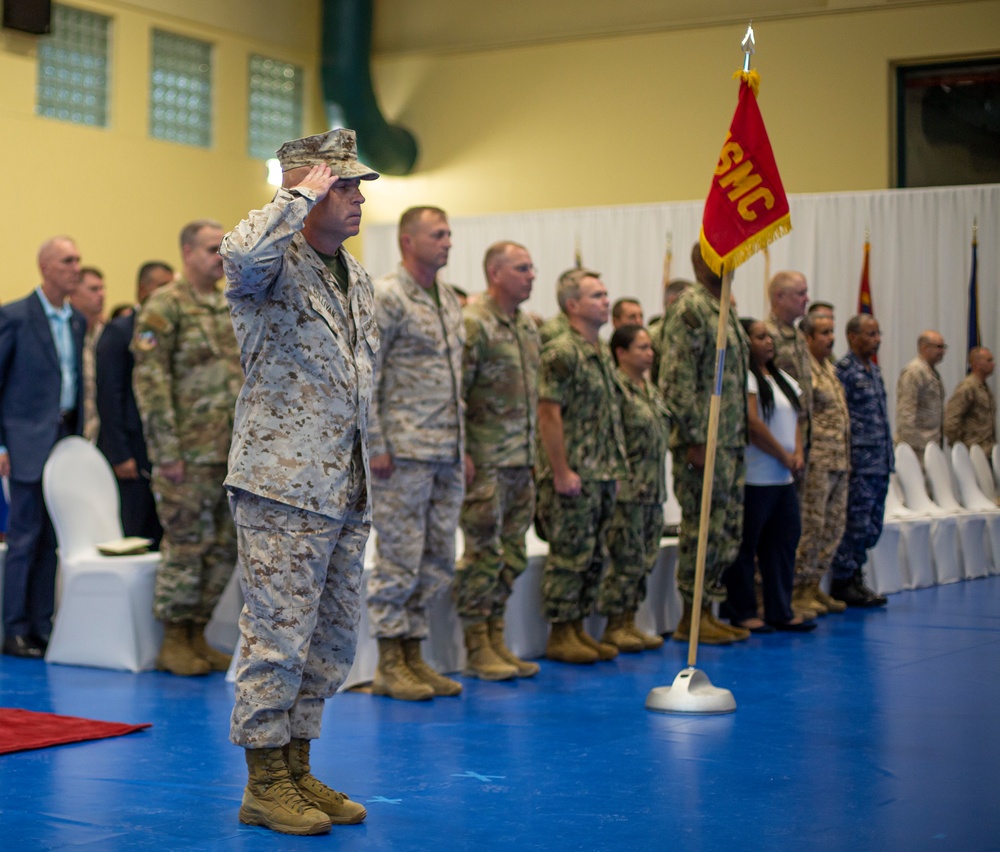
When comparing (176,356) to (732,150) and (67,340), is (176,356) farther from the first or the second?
(732,150)

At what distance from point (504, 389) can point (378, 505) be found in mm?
751

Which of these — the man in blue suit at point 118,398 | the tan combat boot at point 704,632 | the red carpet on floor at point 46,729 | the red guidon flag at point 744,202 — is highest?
the red guidon flag at point 744,202

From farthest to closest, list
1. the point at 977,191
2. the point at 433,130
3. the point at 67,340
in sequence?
the point at 433,130 → the point at 977,191 → the point at 67,340

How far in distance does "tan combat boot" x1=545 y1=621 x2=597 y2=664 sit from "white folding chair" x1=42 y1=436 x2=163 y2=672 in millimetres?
1626

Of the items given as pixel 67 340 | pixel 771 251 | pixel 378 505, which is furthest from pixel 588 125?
pixel 378 505

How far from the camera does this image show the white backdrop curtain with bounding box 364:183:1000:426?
11.9 meters

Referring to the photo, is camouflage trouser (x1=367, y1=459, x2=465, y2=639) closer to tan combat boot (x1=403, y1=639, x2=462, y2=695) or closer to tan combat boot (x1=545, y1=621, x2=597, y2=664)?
tan combat boot (x1=403, y1=639, x2=462, y2=695)

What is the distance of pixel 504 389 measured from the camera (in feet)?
18.5

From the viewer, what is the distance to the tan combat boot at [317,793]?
3.51 m

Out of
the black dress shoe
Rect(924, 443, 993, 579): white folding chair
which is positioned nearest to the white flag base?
the black dress shoe

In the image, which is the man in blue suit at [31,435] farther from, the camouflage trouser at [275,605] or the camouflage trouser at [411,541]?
the camouflage trouser at [275,605]

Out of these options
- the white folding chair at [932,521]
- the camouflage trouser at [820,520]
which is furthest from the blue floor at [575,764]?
the white folding chair at [932,521]

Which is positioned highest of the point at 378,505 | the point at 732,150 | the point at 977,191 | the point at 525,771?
the point at 977,191

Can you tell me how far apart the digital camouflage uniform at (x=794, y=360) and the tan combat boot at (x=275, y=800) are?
429 cm
